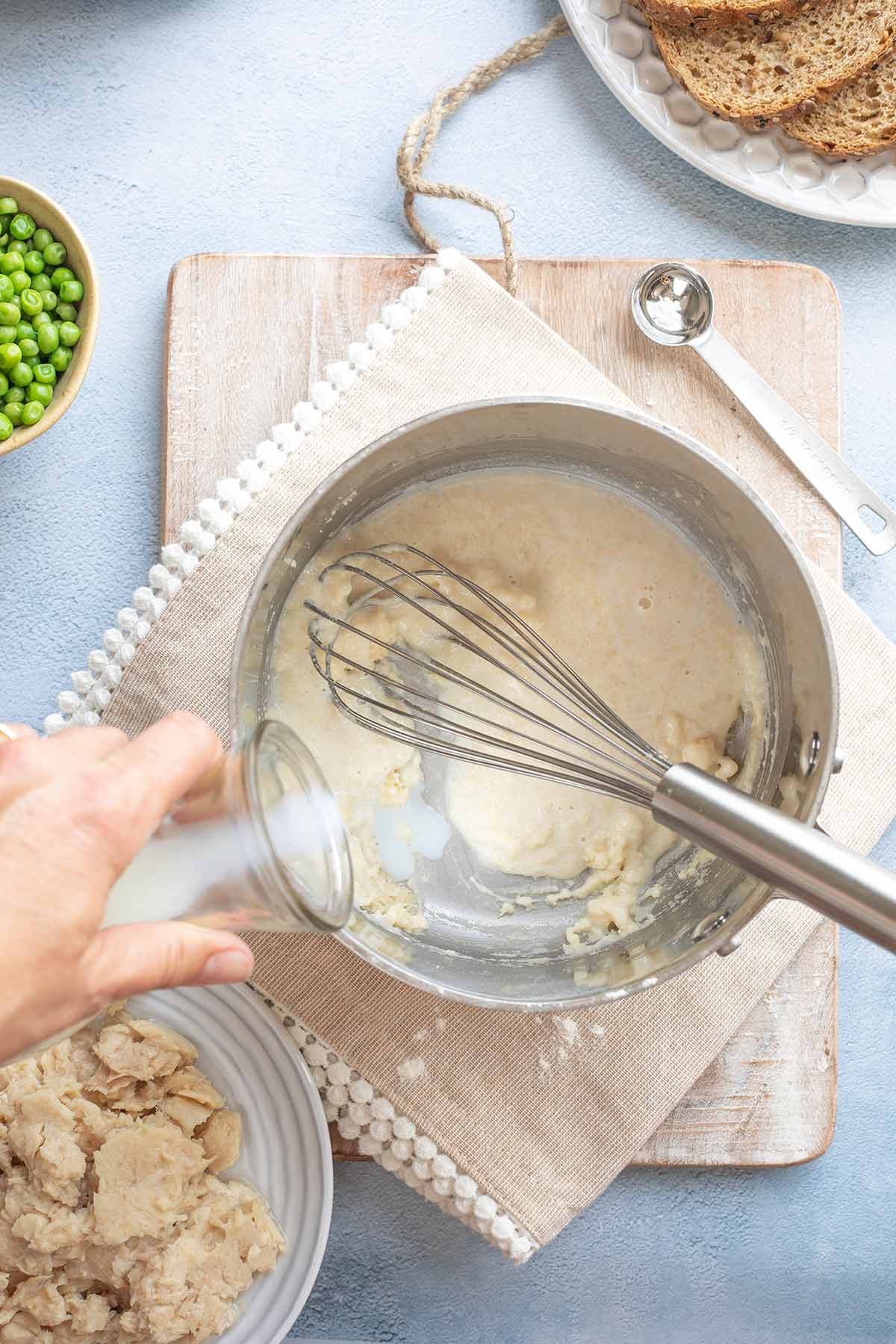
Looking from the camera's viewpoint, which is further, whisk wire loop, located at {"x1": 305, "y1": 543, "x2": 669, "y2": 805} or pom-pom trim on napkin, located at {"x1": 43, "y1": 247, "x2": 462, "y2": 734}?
pom-pom trim on napkin, located at {"x1": 43, "y1": 247, "x2": 462, "y2": 734}

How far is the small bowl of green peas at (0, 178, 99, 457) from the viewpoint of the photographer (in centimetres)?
125

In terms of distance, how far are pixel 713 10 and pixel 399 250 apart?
0.43 metres

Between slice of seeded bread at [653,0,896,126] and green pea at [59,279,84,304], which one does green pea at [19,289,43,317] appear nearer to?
green pea at [59,279,84,304]

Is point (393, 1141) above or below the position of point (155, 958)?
below

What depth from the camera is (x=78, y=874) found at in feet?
2.30

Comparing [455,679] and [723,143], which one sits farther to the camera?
[723,143]

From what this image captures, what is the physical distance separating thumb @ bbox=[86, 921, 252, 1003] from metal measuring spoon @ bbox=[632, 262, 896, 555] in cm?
80

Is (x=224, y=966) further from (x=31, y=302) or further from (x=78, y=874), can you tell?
(x=31, y=302)

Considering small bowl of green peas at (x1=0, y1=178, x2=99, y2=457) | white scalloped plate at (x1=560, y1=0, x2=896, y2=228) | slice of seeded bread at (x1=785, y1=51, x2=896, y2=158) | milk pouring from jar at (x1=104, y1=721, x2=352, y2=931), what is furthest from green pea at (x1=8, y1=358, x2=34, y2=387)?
slice of seeded bread at (x1=785, y1=51, x2=896, y2=158)

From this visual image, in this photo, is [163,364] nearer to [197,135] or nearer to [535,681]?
[197,135]

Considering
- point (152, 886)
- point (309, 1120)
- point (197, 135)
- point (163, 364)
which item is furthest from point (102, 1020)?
point (197, 135)

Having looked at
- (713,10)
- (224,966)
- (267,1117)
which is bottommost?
(267,1117)

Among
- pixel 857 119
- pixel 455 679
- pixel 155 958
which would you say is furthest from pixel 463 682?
pixel 857 119

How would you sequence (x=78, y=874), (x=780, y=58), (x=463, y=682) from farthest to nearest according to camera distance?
1. (x=780, y=58)
2. (x=463, y=682)
3. (x=78, y=874)
